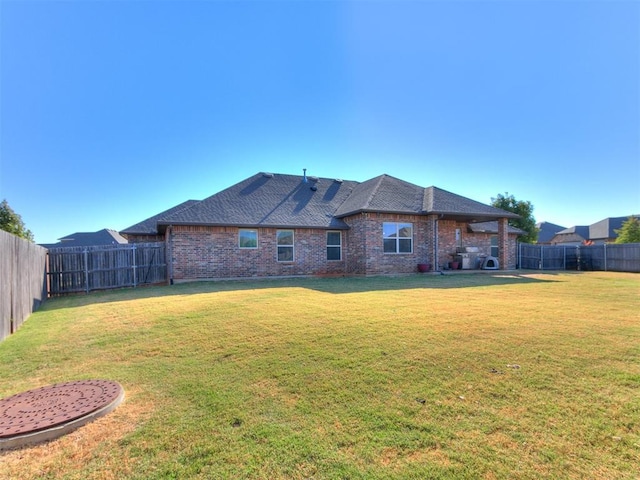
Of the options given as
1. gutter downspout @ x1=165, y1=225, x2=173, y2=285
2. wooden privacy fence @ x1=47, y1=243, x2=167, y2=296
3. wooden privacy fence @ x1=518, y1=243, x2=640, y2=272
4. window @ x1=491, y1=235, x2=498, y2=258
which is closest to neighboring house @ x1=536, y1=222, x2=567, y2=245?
wooden privacy fence @ x1=518, y1=243, x2=640, y2=272

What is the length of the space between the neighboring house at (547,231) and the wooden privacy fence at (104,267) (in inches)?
2299

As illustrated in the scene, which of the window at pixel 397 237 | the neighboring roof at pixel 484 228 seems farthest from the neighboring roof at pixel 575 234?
the window at pixel 397 237

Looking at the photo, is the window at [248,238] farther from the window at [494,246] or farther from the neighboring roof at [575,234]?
the neighboring roof at [575,234]

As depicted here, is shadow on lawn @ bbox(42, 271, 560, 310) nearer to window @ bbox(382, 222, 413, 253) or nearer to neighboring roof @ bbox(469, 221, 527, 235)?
window @ bbox(382, 222, 413, 253)

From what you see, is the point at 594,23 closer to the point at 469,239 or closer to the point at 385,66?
the point at 385,66

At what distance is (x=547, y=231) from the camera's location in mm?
54812

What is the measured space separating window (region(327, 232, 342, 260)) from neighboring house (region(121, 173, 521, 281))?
52 mm

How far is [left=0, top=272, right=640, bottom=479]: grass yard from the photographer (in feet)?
6.86

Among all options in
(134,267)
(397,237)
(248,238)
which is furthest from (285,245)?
(134,267)

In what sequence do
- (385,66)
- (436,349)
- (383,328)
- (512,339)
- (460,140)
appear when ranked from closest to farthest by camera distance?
(436,349) → (512,339) → (383,328) → (385,66) → (460,140)

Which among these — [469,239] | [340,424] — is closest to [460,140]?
[469,239]

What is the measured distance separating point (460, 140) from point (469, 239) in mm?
5954

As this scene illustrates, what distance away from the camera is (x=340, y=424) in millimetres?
2531

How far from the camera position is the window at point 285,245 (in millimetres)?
15102
